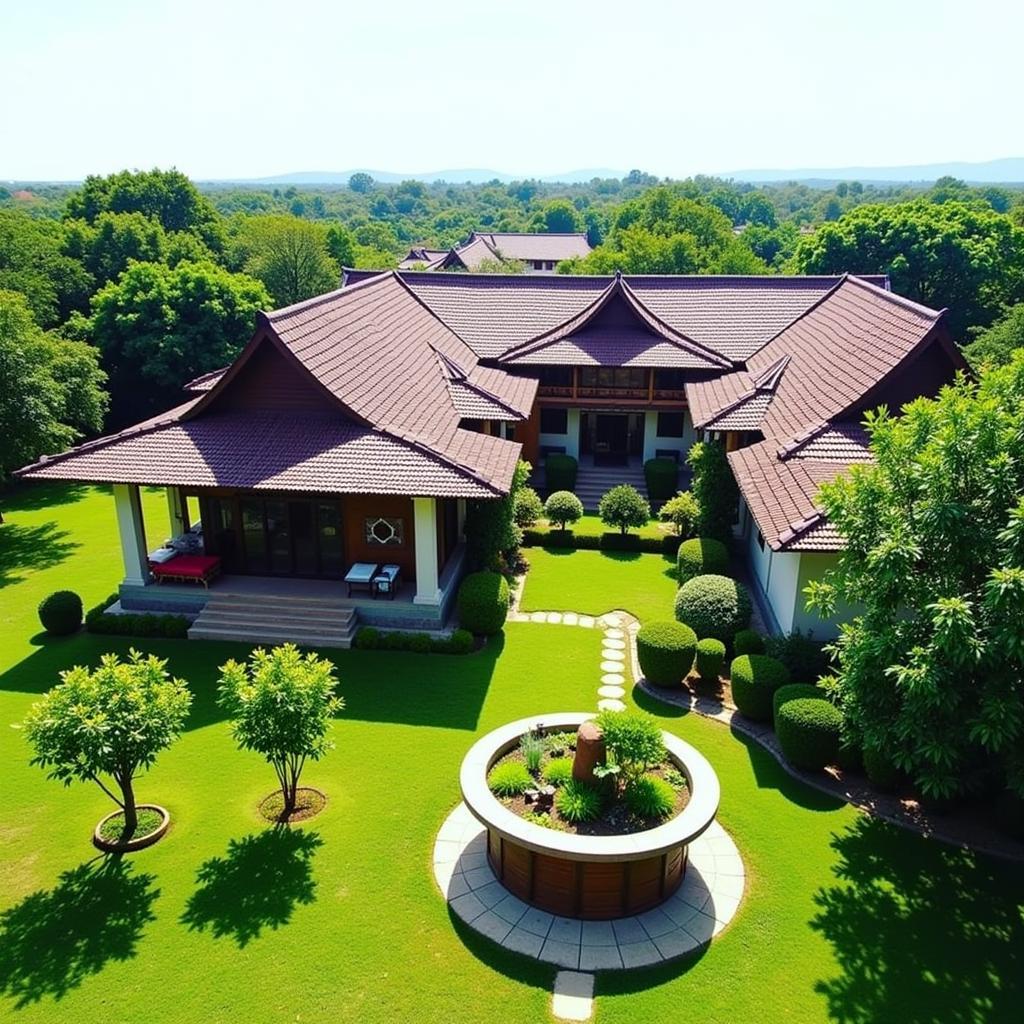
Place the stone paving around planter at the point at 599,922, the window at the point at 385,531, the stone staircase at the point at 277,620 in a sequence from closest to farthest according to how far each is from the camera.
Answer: the stone paving around planter at the point at 599,922
the stone staircase at the point at 277,620
the window at the point at 385,531

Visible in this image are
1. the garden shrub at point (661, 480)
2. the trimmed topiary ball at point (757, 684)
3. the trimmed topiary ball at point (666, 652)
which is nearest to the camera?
the trimmed topiary ball at point (757, 684)

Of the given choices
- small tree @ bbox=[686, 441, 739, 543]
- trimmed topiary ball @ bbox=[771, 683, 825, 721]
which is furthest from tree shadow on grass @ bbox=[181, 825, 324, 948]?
small tree @ bbox=[686, 441, 739, 543]

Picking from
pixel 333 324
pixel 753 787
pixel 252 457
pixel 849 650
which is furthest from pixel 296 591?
pixel 849 650

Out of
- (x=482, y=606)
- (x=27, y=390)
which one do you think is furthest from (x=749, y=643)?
(x=27, y=390)

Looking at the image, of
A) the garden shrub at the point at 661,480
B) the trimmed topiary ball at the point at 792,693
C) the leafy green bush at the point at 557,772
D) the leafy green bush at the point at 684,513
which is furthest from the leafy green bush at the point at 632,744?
the garden shrub at the point at 661,480

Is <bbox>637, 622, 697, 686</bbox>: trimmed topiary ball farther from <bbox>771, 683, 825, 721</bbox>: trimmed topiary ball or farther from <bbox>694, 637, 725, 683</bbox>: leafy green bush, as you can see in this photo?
<bbox>771, 683, 825, 721</bbox>: trimmed topiary ball

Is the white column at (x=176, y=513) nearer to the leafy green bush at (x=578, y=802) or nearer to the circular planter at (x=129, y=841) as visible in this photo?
the circular planter at (x=129, y=841)
